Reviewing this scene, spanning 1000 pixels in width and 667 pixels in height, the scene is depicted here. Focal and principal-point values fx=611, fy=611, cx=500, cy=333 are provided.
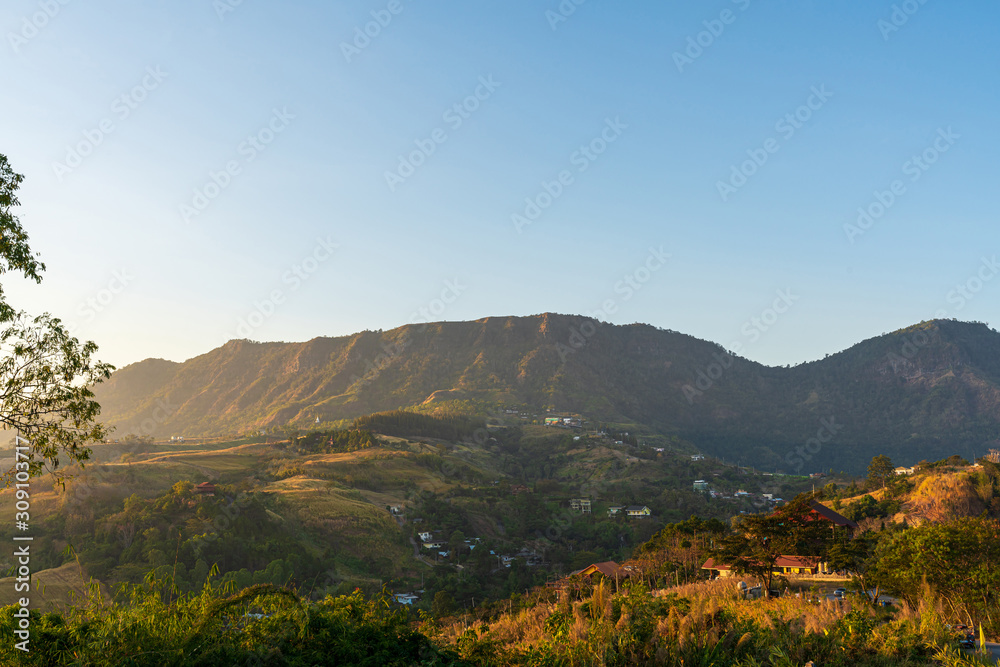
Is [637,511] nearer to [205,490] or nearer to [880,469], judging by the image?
[880,469]

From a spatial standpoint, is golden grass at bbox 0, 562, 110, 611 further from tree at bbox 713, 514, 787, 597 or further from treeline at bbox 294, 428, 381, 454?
treeline at bbox 294, 428, 381, 454

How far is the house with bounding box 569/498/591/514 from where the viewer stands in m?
97.5

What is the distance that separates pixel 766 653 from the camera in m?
8.16

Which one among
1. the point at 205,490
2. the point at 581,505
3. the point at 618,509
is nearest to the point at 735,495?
the point at 618,509

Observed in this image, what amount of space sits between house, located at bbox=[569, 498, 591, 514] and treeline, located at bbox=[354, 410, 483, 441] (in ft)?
188

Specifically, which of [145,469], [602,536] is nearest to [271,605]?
[602,536]

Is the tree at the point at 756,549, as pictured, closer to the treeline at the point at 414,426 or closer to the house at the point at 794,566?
the house at the point at 794,566

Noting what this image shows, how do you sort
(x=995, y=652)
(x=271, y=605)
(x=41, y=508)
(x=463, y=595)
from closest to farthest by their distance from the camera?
(x=271, y=605) → (x=995, y=652) → (x=463, y=595) → (x=41, y=508)

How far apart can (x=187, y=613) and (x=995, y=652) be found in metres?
12.4

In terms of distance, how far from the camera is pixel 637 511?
94562mm

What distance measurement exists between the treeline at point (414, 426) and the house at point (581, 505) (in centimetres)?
5737

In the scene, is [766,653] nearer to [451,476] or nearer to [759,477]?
[451,476]

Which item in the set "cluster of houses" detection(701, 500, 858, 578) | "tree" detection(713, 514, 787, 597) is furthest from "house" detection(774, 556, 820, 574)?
"tree" detection(713, 514, 787, 597)

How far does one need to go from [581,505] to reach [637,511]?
950 centimetres
